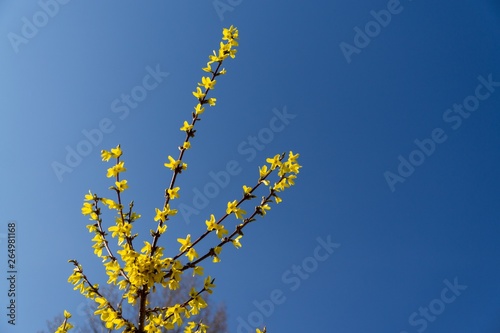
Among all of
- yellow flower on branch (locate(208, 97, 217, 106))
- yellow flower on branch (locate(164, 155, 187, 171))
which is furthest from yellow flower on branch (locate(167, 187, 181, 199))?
yellow flower on branch (locate(208, 97, 217, 106))

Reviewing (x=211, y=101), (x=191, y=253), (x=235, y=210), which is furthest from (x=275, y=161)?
(x=191, y=253)

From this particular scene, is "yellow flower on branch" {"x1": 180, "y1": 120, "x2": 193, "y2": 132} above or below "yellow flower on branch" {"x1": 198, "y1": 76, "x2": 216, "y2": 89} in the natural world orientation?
below

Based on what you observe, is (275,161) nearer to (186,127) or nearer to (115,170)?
(186,127)

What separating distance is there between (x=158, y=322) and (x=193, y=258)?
605 mm

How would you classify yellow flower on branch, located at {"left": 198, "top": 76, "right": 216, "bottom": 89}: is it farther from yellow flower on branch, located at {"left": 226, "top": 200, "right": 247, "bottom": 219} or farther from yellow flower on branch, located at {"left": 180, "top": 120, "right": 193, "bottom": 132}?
yellow flower on branch, located at {"left": 226, "top": 200, "right": 247, "bottom": 219}

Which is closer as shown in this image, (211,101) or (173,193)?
(173,193)

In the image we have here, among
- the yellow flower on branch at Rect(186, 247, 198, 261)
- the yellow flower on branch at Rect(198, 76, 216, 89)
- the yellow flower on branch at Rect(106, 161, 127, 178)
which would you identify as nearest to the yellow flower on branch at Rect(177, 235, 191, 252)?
the yellow flower on branch at Rect(186, 247, 198, 261)

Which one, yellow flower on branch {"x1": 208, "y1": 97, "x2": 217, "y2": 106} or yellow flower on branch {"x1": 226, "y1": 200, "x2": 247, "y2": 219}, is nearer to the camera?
yellow flower on branch {"x1": 226, "y1": 200, "x2": 247, "y2": 219}

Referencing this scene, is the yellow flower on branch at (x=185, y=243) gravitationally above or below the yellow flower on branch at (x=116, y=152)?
below

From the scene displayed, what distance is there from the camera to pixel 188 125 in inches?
139

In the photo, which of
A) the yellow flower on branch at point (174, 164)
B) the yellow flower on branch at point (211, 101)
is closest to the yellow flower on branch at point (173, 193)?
the yellow flower on branch at point (174, 164)

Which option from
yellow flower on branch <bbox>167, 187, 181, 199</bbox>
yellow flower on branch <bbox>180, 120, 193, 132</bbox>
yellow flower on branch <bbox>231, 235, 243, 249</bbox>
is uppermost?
yellow flower on branch <bbox>180, 120, 193, 132</bbox>

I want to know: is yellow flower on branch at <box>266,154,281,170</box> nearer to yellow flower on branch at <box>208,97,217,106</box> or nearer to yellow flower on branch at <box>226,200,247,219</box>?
yellow flower on branch at <box>226,200,247,219</box>

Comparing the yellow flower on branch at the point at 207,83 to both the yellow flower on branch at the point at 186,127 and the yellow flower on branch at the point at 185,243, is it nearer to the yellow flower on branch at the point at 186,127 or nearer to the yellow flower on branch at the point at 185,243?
the yellow flower on branch at the point at 186,127
